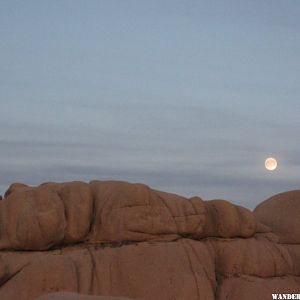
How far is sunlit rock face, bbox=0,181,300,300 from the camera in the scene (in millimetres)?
21828

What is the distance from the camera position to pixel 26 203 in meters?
22.7

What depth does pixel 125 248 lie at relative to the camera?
23219mm

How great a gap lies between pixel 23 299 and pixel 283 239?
12.6 metres

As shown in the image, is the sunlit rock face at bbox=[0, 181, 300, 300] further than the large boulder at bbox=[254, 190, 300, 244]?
No

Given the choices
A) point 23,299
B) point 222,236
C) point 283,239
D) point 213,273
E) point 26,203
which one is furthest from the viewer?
point 283,239

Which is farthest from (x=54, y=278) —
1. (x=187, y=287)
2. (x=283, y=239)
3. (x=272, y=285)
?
(x=283, y=239)

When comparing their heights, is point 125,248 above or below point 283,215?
below

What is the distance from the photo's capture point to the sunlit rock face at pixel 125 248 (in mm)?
21828

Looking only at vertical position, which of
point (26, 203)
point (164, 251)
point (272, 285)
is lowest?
point (272, 285)

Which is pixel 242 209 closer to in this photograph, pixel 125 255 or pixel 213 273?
pixel 213 273

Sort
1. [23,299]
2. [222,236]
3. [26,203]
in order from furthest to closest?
[222,236], [26,203], [23,299]

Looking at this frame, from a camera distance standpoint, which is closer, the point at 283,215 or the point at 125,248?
the point at 125,248

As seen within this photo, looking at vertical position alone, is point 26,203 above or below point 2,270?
above

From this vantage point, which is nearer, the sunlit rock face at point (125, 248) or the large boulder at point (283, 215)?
Answer: the sunlit rock face at point (125, 248)
